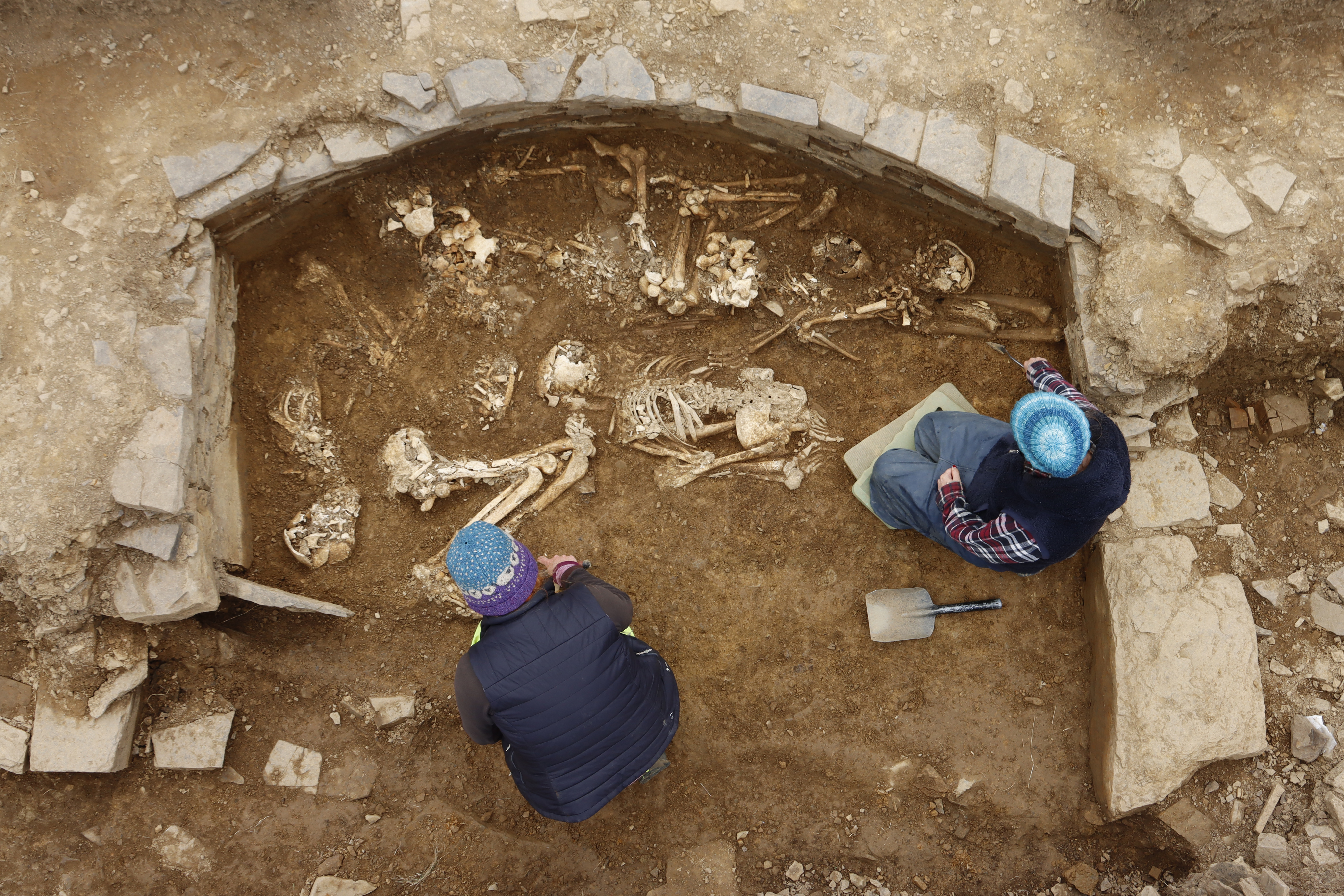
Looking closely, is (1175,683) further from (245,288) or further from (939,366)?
(245,288)

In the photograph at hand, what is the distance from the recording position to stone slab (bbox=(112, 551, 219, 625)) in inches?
133

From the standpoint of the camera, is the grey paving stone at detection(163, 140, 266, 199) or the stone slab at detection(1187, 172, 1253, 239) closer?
the grey paving stone at detection(163, 140, 266, 199)

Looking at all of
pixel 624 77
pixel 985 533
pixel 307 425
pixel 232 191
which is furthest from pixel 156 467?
pixel 985 533

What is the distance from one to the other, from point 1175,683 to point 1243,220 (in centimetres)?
245

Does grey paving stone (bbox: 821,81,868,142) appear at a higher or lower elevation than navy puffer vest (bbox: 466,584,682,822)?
higher

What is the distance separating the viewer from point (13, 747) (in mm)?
3535

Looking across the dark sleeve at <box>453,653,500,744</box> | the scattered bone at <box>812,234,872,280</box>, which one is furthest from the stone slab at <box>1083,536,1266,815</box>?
the dark sleeve at <box>453,653,500,744</box>

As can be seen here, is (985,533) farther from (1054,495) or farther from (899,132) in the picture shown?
(899,132)

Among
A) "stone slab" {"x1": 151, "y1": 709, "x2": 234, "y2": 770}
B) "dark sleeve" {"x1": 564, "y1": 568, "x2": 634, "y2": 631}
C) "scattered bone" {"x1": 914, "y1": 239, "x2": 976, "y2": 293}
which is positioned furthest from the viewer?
"scattered bone" {"x1": 914, "y1": 239, "x2": 976, "y2": 293}

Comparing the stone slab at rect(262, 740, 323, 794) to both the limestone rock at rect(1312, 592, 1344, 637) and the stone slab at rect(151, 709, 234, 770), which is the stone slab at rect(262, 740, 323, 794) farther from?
the limestone rock at rect(1312, 592, 1344, 637)

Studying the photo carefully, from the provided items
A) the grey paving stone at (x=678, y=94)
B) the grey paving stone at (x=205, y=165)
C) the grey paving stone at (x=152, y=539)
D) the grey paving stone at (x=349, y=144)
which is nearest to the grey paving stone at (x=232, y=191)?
the grey paving stone at (x=205, y=165)

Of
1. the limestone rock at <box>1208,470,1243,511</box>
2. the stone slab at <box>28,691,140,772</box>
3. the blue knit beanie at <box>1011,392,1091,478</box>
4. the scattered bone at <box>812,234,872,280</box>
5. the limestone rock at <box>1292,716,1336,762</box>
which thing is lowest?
the limestone rock at <box>1292,716,1336,762</box>

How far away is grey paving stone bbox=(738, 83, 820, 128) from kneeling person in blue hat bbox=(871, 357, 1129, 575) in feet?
5.62

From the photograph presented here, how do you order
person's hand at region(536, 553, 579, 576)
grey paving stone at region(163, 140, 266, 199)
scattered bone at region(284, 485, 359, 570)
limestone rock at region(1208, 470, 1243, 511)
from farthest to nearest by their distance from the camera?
limestone rock at region(1208, 470, 1243, 511) → scattered bone at region(284, 485, 359, 570) → person's hand at region(536, 553, 579, 576) → grey paving stone at region(163, 140, 266, 199)
